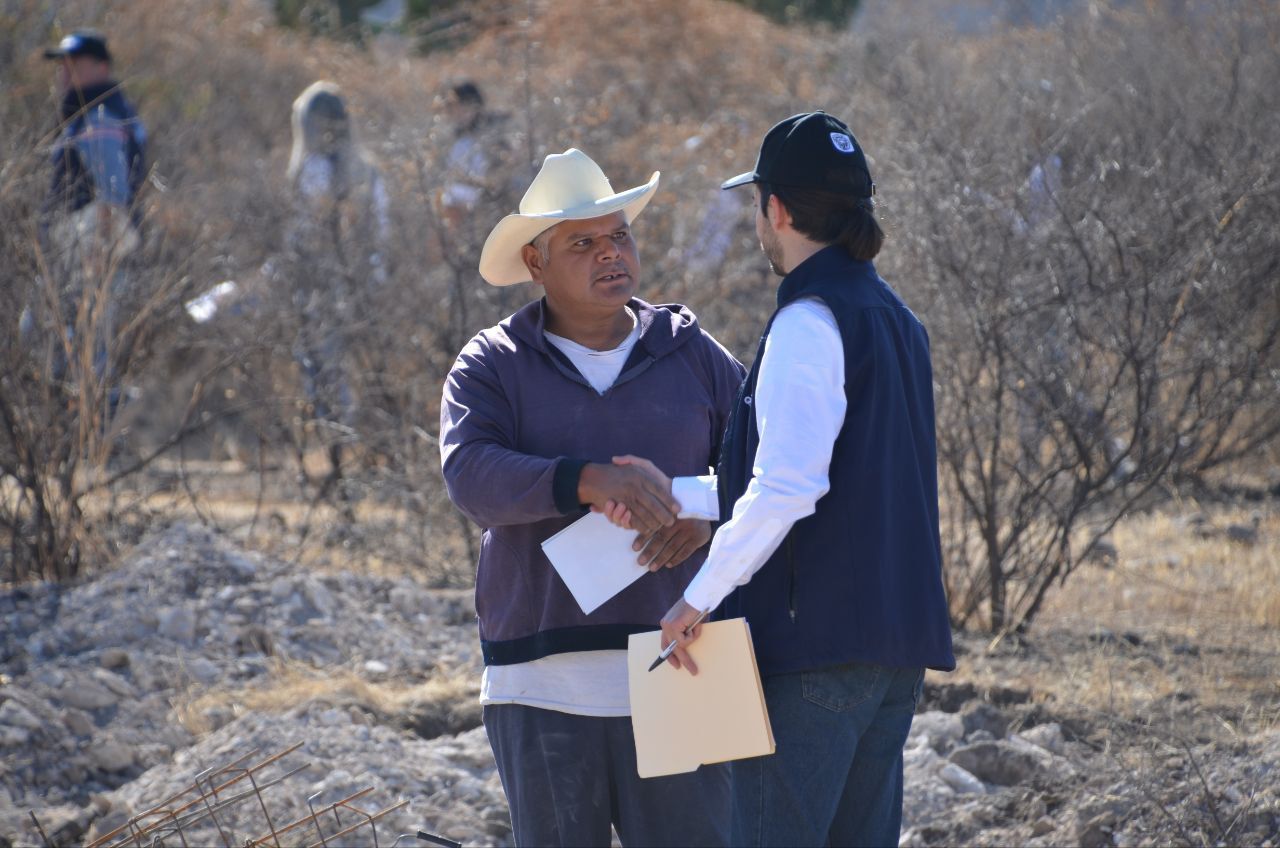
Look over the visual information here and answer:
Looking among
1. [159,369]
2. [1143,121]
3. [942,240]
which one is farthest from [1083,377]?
[159,369]

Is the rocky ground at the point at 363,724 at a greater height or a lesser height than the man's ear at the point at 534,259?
lesser

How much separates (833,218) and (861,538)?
0.62m

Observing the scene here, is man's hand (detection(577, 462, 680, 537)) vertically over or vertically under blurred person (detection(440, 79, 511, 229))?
under

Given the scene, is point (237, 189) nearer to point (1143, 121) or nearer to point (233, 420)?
point (233, 420)

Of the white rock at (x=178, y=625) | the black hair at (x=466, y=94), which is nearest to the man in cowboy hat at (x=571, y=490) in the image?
the white rock at (x=178, y=625)

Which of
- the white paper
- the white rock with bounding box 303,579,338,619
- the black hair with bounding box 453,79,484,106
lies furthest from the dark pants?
the black hair with bounding box 453,79,484,106

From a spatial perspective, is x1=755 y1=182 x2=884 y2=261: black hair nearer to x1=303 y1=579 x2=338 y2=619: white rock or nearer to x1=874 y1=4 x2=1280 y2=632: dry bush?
x1=874 y1=4 x2=1280 y2=632: dry bush

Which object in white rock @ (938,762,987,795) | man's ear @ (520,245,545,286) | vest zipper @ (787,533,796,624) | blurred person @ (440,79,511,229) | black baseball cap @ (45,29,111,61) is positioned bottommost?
white rock @ (938,762,987,795)

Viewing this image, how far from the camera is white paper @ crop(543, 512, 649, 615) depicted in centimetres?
325

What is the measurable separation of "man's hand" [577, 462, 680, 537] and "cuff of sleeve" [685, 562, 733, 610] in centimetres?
33

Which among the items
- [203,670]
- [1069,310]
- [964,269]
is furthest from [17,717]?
[1069,310]

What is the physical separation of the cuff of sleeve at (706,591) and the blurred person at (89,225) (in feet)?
15.3

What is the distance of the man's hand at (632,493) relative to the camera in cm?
314

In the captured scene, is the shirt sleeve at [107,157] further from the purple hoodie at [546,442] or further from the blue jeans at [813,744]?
the blue jeans at [813,744]
